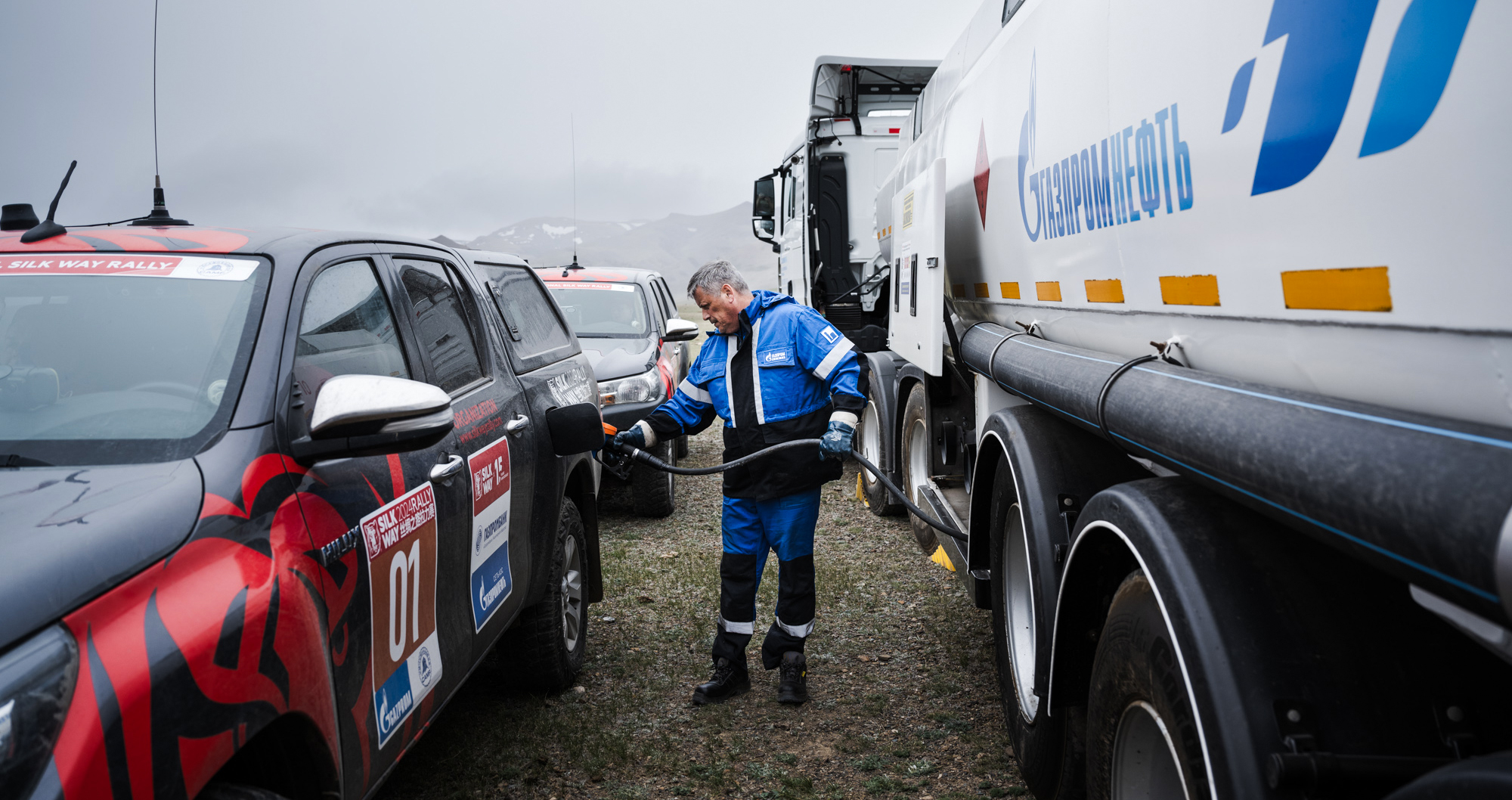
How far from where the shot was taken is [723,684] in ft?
13.9

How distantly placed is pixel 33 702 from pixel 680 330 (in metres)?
4.51

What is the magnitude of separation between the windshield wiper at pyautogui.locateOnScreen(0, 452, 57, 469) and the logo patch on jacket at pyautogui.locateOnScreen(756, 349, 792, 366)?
8.74 ft

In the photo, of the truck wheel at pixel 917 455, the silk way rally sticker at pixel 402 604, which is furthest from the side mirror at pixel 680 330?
the silk way rally sticker at pixel 402 604

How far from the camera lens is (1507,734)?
152 cm

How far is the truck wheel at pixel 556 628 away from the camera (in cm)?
395

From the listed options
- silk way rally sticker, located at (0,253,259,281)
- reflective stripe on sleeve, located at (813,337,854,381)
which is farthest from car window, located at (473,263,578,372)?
silk way rally sticker, located at (0,253,259,281)

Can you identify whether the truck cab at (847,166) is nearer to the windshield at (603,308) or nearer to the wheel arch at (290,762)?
the windshield at (603,308)

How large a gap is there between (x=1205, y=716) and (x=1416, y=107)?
971mm

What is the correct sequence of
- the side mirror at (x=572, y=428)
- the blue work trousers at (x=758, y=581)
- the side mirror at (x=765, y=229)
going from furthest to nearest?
the side mirror at (x=765, y=229) < the blue work trousers at (x=758, y=581) < the side mirror at (x=572, y=428)

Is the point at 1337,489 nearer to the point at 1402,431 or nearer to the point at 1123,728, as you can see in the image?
the point at 1402,431

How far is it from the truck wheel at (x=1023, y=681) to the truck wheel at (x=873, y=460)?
323 cm

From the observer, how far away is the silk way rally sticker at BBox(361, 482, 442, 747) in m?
2.32

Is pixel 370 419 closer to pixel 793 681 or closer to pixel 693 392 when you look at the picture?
pixel 693 392

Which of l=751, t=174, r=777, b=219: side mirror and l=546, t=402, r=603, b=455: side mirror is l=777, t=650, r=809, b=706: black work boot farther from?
l=751, t=174, r=777, b=219: side mirror
